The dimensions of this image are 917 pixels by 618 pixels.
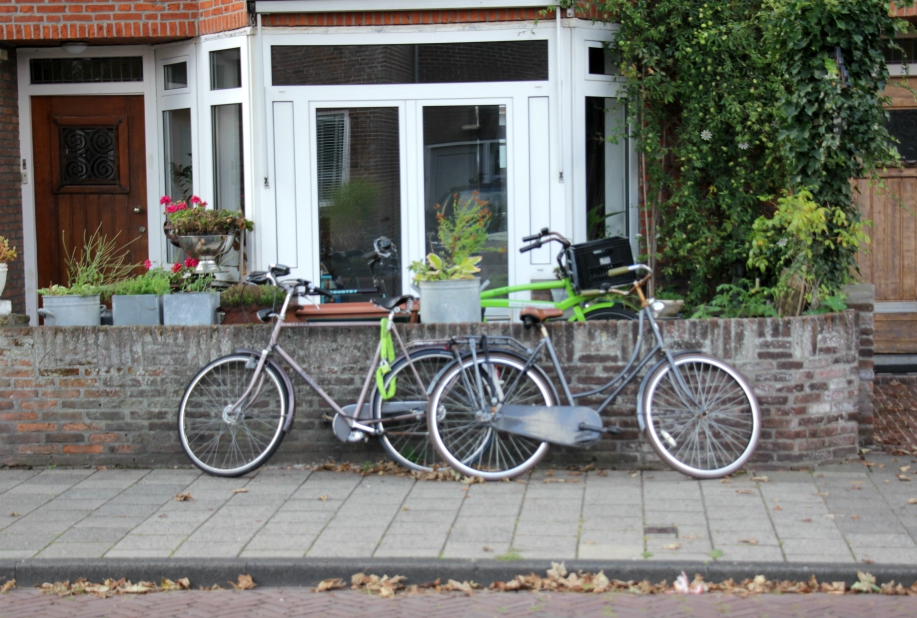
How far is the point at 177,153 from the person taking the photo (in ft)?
33.9

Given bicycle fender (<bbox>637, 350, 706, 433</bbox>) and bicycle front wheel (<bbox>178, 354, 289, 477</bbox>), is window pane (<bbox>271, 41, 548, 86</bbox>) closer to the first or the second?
bicycle front wheel (<bbox>178, 354, 289, 477</bbox>)

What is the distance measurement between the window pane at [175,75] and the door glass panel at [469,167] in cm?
242

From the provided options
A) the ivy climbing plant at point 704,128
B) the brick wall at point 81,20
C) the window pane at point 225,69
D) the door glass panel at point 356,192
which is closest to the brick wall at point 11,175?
the brick wall at point 81,20

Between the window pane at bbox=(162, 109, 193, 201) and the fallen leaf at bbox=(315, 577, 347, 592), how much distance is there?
19.9ft

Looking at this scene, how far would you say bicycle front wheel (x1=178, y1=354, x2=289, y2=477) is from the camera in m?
6.74

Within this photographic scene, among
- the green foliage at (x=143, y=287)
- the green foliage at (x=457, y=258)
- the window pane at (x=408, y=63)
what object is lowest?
the green foliage at (x=143, y=287)

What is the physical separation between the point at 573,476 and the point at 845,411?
6.10ft

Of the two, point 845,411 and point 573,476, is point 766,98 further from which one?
point 573,476

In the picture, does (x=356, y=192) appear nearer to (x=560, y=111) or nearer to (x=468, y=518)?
(x=560, y=111)

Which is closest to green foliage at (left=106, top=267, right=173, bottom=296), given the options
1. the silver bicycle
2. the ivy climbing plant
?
the silver bicycle

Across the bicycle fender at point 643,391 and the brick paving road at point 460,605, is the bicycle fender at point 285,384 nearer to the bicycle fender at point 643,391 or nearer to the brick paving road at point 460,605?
the brick paving road at point 460,605

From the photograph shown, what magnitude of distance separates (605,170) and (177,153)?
413cm

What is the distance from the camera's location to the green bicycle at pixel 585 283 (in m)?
7.75

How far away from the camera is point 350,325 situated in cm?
702
